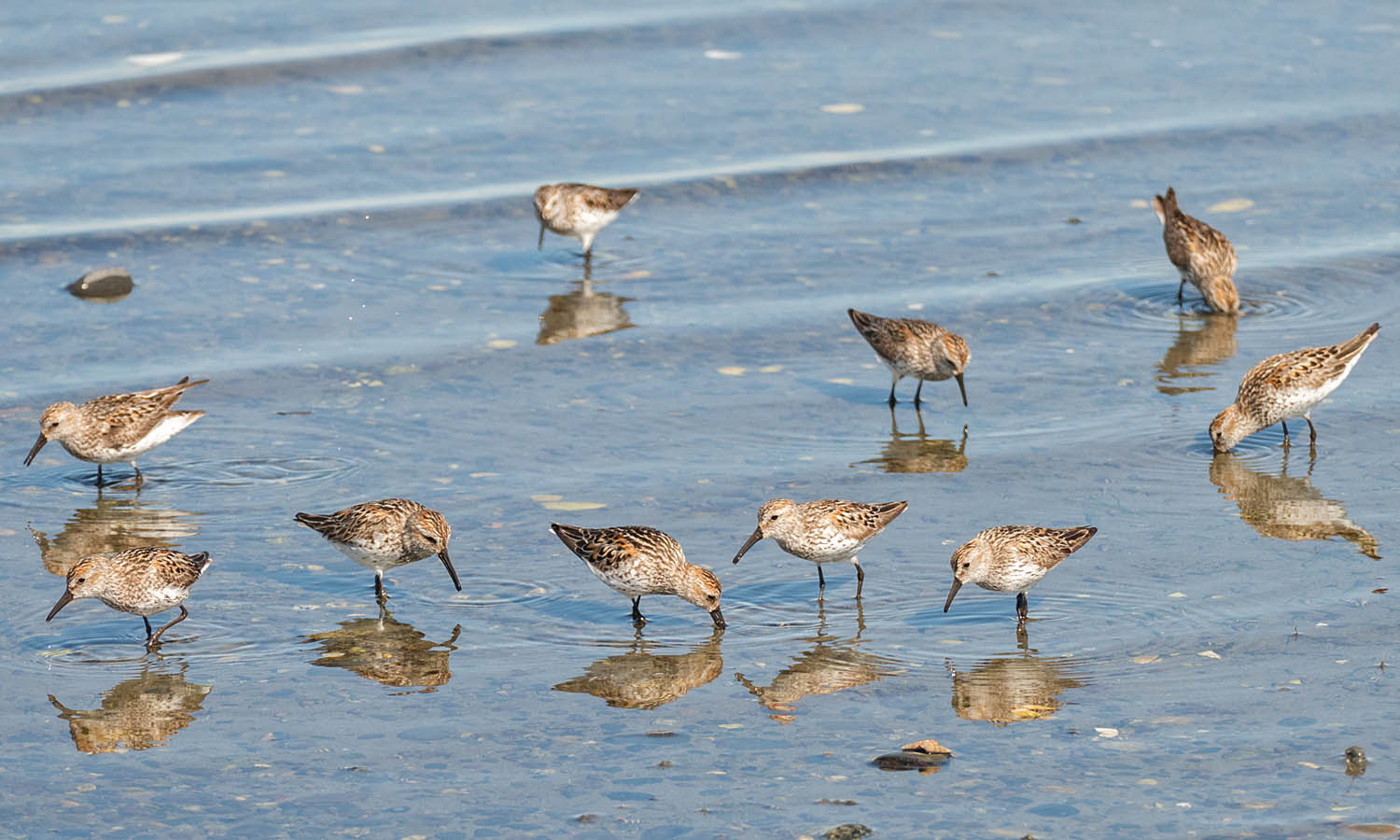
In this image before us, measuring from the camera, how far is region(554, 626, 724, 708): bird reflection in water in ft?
35.1

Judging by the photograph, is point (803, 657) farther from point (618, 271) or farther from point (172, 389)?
point (618, 271)

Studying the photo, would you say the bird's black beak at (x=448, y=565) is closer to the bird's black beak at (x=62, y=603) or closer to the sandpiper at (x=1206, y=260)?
the bird's black beak at (x=62, y=603)

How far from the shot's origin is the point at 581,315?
1861 centimetres

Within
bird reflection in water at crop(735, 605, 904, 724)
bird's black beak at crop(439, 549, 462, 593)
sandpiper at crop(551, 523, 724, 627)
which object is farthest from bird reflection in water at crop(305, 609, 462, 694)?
bird reflection in water at crop(735, 605, 904, 724)

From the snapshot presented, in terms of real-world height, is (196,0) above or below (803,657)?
above

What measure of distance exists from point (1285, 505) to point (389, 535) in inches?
253

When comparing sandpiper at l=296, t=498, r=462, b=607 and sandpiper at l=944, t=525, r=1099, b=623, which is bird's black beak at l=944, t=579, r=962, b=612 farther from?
sandpiper at l=296, t=498, r=462, b=607

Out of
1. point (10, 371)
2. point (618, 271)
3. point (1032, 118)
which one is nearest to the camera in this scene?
point (10, 371)

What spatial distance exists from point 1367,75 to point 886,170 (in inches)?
302

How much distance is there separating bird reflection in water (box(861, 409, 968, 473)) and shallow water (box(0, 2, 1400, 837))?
0.20ft

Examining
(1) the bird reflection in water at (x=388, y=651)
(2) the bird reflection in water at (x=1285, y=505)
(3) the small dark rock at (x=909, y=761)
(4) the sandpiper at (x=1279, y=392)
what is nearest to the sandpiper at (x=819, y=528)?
(1) the bird reflection in water at (x=388, y=651)

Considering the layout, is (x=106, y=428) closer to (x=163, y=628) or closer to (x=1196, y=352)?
(x=163, y=628)

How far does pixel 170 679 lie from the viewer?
35.8 feet

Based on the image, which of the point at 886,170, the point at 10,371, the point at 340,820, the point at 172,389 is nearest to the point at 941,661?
the point at 340,820
